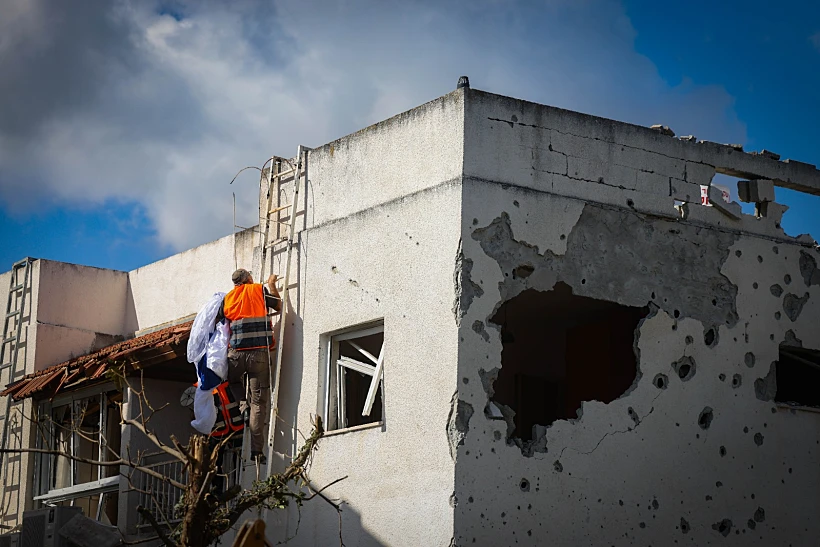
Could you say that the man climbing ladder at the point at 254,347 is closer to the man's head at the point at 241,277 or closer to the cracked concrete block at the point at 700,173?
the man's head at the point at 241,277

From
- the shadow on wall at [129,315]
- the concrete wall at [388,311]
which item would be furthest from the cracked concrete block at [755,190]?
the shadow on wall at [129,315]

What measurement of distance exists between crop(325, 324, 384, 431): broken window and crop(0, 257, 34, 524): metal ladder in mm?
6130

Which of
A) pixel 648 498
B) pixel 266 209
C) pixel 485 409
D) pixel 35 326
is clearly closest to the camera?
pixel 485 409

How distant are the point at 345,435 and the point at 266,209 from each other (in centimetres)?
304

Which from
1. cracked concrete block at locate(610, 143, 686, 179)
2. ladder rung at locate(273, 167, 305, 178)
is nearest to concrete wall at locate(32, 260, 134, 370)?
ladder rung at locate(273, 167, 305, 178)

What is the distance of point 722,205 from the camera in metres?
12.7

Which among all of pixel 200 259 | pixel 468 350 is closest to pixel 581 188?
pixel 468 350

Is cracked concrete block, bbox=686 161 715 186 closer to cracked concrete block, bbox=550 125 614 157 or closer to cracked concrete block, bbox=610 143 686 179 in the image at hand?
cracked concrete block, bbox=610 143 686 179

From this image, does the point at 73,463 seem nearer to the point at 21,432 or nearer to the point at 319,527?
the point at 21,432

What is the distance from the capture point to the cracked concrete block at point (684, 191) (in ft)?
41.0

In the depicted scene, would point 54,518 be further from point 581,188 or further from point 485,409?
point 581,188

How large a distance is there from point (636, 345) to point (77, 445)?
7.72 m

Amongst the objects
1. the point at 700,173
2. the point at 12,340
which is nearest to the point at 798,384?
the point at 700,173

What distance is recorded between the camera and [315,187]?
42.5 ft
